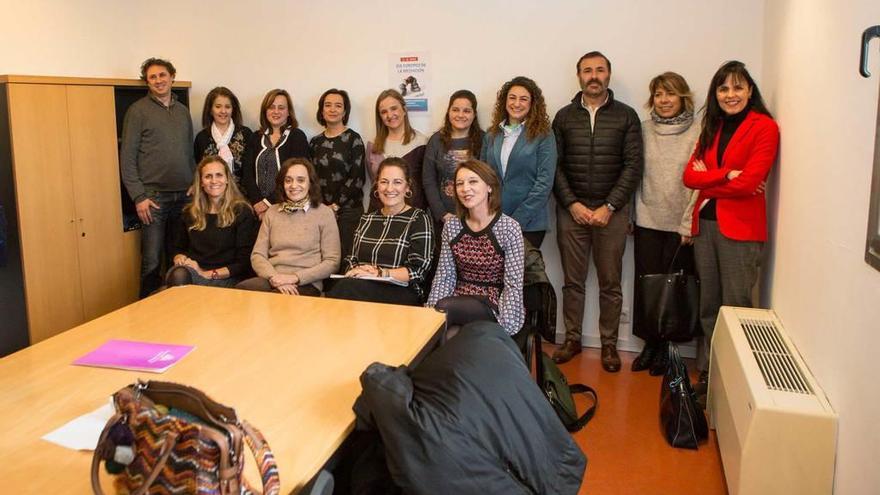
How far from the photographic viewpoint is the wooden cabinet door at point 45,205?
359 centimetres

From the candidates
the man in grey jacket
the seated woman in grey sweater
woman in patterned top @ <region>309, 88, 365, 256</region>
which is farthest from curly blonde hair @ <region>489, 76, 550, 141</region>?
the seated woman in grey sweater

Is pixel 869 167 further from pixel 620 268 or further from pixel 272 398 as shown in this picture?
pixel 620 268

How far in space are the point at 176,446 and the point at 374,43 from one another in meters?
3.57

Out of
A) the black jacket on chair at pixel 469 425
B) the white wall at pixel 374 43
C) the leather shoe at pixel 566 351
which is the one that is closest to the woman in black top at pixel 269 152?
the white wall at pixel 374 43

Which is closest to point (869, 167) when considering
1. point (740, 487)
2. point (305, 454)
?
point (740, 487)

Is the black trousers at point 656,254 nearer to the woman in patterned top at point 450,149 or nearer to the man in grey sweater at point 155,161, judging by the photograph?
the woman in patterned top at point 450,149

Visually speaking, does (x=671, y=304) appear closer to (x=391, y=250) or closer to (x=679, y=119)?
(x=679, y=119)

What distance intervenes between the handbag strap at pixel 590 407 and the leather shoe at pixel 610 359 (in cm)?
36

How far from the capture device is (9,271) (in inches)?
145

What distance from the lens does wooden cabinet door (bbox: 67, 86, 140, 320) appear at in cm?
389

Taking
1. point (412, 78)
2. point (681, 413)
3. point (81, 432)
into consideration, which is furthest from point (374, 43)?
point (81, 432)

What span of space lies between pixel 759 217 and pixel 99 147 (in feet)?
12.0

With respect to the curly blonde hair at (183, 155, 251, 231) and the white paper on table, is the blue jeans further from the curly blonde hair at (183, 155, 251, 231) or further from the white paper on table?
the white paper on table

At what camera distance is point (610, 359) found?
3.71 meters
